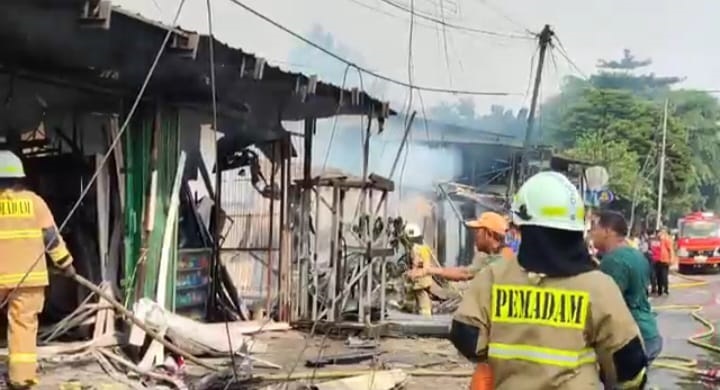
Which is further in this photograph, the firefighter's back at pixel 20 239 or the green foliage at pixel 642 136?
the green foliage at pixel 642 136

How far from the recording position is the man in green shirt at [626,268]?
237 inches

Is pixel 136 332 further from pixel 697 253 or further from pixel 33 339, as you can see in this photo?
pixel 697 253

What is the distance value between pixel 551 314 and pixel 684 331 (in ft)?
44.9

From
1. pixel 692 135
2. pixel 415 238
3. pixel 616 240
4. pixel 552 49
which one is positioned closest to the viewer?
pixel 616 240

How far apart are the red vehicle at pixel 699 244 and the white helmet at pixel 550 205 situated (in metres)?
34.5

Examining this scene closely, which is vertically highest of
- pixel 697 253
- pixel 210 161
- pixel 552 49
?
pixel 552 49

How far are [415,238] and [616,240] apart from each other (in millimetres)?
12466

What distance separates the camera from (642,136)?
49.2 meters

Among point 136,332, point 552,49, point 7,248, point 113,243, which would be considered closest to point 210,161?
point 113,243

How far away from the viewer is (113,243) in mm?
9508

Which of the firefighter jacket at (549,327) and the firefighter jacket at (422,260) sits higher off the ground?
the firefighter jacket at (549,327)

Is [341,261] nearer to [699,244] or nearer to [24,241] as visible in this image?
[24,241]

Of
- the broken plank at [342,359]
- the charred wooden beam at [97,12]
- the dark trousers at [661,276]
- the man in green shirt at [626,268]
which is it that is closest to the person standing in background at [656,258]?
the dark trousers at [661,276]

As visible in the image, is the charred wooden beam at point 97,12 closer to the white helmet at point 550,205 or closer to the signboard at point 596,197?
the white helmet at point 550,205
